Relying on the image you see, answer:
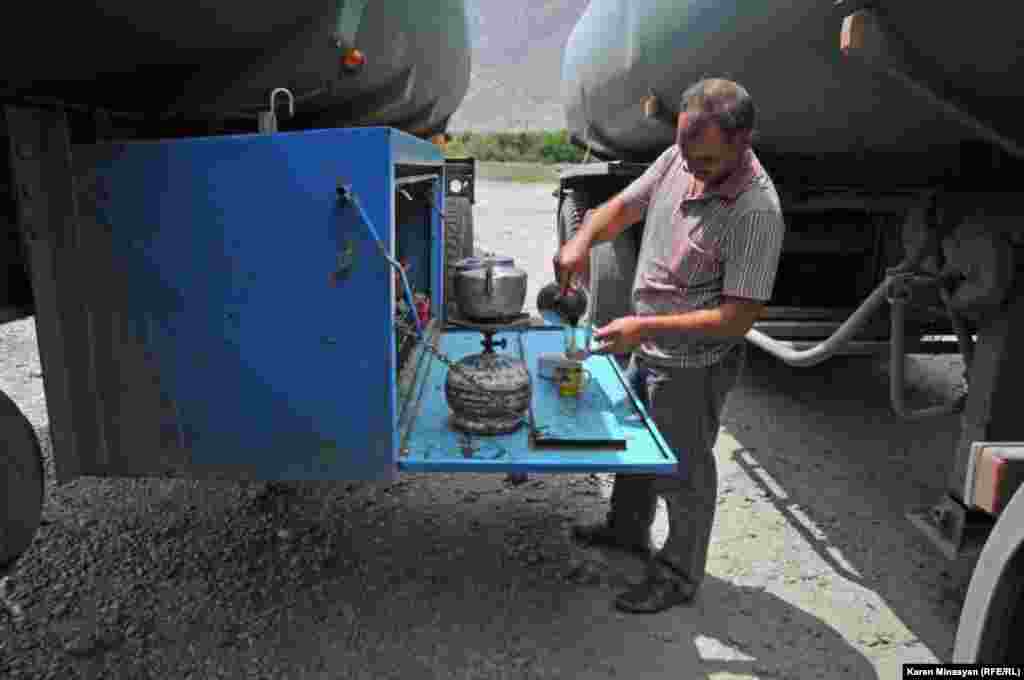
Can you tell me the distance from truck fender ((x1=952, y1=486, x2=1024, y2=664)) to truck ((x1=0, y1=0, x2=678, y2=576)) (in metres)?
0.79

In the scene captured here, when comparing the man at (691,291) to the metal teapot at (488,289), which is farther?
the metal teapot at (488,289)

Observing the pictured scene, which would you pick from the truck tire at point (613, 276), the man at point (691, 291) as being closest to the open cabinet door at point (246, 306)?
the man at point (691, 291)

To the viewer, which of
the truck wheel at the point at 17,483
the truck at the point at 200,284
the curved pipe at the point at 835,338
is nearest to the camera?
the truck wheel at the point at 17,483

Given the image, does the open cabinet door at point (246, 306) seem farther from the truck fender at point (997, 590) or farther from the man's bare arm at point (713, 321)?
the truck fender at point (997, 590)

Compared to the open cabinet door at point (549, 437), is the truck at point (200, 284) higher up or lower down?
higher up

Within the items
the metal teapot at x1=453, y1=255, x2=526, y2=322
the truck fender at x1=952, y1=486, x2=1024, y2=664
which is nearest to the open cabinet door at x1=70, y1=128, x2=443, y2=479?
the metal teapot at x1=453, y1=255, x2=526, y2=322

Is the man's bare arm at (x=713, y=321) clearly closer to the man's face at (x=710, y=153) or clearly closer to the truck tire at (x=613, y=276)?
the man's face at (x=710, y=153)

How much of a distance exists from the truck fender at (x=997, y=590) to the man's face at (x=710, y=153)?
1.07 meters

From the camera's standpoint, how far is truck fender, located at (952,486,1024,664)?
4.08ft

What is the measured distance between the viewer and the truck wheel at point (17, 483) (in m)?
1.55

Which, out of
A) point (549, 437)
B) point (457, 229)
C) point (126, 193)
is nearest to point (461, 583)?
point (549, 437)

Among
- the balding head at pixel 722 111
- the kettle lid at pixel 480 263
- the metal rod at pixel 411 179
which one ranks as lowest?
the kettle lid at pixel 480 263

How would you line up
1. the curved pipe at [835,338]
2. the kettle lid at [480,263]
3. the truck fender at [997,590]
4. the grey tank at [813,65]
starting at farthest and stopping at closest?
the curved pipe at [835,338] → the kettle lid at [480,263] → the grey tank at [813,65] → the truck fender at [997,590]

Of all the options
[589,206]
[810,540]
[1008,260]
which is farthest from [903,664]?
[589,206]
